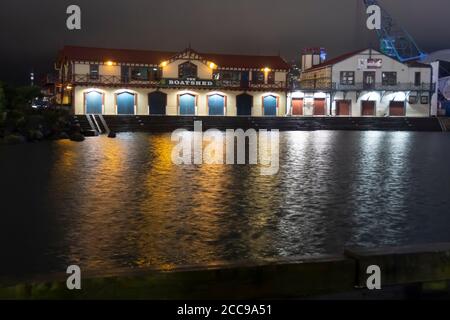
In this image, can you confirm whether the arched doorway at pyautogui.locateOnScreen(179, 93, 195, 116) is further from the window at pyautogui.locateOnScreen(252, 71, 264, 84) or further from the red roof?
the window at pyautogui.locateOnScreen(252, 71, 264, 84)

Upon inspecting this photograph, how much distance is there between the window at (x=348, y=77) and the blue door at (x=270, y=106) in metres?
9.04

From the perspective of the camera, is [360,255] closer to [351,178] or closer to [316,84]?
[351,178]

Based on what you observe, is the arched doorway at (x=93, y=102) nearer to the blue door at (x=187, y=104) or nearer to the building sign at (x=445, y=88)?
the blue door at (x=187, y=104)

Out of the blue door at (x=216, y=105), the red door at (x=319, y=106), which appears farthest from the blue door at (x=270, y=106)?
the red door at (x=319, y=106)

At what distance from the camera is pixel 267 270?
5316 millimetres

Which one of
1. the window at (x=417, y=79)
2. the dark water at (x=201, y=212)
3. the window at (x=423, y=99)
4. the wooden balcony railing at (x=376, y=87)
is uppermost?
the window at (x=417, y=79)

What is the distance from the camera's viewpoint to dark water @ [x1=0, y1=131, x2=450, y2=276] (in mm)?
8789

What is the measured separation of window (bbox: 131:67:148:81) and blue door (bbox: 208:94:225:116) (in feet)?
24.9

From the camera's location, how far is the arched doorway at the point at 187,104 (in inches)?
2457

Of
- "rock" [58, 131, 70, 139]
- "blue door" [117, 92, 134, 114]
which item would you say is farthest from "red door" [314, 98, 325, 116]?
"rock" [58, 131, 70, 139]

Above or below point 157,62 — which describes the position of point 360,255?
below

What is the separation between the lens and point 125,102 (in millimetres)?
60719
